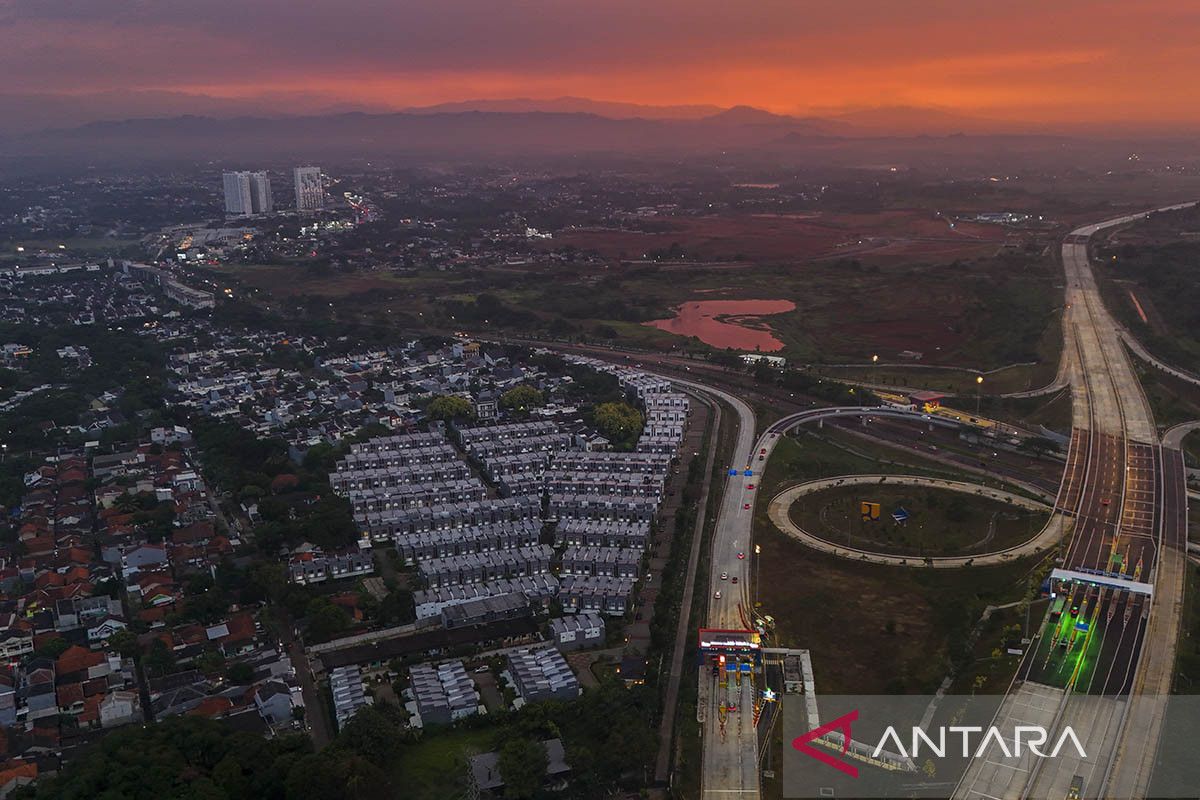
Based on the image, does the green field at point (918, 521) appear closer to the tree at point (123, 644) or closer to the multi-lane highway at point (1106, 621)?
the multi-lane highway at point (1106, 621)

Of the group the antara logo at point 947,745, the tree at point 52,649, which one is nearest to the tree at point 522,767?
the antara logo at point 947,745

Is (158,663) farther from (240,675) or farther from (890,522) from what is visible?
(890,522)

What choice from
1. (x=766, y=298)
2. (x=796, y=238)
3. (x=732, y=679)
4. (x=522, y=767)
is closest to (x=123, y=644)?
(x=522, y=767)

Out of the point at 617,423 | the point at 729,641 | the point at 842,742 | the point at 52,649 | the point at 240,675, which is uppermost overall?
the point at 617,423

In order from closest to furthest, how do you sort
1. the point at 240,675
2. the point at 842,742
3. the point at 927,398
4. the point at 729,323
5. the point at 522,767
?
the point at 522,767 < the point at 842,742 < the point at 240,675 < the point at 927,398 < the point at 729,323

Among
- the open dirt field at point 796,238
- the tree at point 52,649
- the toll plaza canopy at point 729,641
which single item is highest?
the open dirt field at point 796,238
